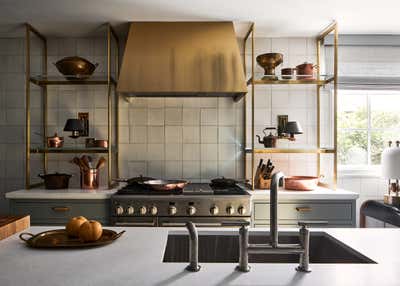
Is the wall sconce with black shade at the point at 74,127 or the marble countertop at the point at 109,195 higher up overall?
the wall sconce with black shade at the point at 74,127

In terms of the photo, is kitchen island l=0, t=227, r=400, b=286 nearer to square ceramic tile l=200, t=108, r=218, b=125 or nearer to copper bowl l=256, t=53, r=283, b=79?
copper bowl l=256, t=53, r=283, b=79

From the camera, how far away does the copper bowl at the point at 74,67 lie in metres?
3.02

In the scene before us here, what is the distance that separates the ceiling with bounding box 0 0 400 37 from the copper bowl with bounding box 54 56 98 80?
0.32 meters

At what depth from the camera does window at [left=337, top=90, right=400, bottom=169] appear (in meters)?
3.58

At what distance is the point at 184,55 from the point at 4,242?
6.71 ft

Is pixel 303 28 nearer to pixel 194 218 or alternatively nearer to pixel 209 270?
pixel 194 218

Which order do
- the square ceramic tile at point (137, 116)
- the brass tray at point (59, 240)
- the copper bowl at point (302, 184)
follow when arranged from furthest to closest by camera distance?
1. the square ceramic tile at point (137, 116)
2. the copper bowl at point (302, 184)
3. the brass tray at point (59, 240)

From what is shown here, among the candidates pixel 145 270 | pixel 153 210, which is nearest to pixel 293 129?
pixel 153 210

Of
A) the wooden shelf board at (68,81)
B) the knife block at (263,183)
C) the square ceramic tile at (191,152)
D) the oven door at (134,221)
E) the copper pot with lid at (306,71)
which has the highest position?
the copper pot with lid at (306,71)

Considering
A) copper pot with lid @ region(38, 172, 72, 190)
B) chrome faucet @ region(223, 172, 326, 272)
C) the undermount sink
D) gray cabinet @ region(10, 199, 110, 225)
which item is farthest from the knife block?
chrome faucet @ region(223, 172, 326, 272)

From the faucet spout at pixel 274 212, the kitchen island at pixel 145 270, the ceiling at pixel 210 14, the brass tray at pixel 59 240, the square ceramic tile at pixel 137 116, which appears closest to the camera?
the kitchen island at pixel 145 270

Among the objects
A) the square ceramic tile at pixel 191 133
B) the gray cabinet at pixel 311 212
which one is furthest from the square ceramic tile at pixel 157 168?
the gray cabinet at pixel 311 212

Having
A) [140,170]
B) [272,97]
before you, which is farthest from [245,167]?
[140,170]

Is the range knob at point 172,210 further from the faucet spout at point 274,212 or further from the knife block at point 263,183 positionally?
the faucet spout at point 274,212
